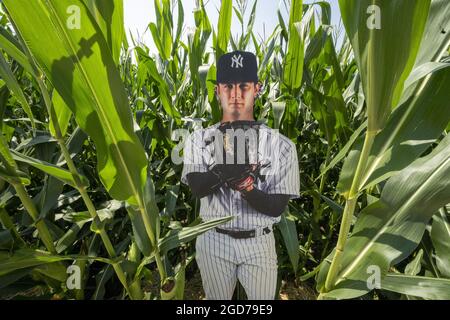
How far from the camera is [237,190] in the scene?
2.54 ft

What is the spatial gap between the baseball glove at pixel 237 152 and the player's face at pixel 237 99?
2cm

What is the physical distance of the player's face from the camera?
759mm

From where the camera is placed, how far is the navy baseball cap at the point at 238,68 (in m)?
0.76

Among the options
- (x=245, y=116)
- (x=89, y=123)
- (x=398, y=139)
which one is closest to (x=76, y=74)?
(x=89, y=123)

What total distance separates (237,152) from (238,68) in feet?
0.75

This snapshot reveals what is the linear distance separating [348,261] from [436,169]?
27 cm

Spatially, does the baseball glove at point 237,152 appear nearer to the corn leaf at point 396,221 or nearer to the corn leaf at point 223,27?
the corn leaf at point 396,221

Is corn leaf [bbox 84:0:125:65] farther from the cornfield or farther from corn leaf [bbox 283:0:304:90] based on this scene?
corn leaf [bbox 283:0:304:90]

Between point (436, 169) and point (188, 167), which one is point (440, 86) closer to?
point (436, 169)

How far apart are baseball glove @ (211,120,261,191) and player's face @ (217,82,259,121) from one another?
0.07 ft

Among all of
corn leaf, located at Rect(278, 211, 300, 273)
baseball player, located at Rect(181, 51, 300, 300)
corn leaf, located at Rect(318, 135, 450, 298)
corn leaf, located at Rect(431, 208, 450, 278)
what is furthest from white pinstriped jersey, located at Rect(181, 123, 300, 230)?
corn leaf, located at Rect(431, 208, 450, 278)

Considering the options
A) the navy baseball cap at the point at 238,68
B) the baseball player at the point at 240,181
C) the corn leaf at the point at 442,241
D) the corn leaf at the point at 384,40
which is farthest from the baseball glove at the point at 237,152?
the corn leaf at the point at 442,241

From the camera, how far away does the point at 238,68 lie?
755 millimetres

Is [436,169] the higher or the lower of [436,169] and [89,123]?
the lower
